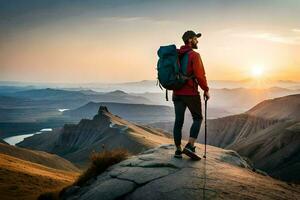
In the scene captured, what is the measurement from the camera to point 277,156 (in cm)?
6081

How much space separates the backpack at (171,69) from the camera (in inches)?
353

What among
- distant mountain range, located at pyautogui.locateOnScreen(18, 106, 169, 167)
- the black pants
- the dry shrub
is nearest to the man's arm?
the black pants

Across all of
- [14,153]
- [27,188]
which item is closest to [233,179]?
[27,188]

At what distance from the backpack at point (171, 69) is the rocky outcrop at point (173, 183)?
6.21 feet

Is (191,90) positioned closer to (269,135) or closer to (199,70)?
(199,70)

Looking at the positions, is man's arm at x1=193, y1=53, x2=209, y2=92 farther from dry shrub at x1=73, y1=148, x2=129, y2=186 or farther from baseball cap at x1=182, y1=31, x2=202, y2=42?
dry shrub at x1=73, y1=148, x2=129, y2=186

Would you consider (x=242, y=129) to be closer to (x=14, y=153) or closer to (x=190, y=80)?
(x=14, y=153)

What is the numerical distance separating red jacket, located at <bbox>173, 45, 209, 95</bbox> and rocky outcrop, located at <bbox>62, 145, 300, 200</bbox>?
1.71 meters

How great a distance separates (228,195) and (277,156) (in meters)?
57.4

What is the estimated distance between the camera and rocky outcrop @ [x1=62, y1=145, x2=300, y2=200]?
7250mm

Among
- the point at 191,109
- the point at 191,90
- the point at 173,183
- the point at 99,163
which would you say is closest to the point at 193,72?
the point at 191,90

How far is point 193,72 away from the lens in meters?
9.18

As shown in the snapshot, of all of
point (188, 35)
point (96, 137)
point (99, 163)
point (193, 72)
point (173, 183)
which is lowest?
point (96, 137)

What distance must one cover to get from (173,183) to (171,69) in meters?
2.73
